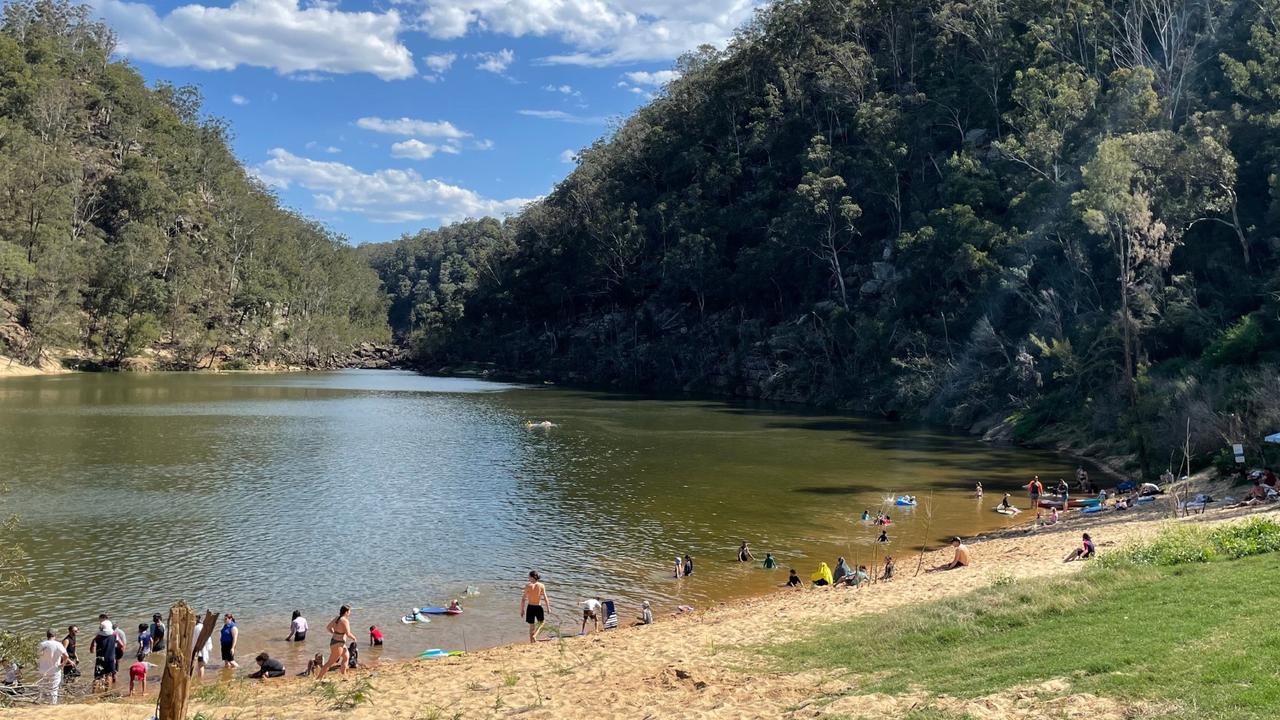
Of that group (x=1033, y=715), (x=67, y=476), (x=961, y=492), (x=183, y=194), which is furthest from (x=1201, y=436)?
(x=183, y=194)

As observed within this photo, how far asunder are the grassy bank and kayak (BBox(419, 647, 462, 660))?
7675 mm

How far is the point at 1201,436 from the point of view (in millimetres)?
38219

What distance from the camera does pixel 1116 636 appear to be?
1292cm

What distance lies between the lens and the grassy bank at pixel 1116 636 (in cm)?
1044

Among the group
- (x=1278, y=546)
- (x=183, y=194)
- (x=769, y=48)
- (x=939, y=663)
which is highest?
(x=769, y=48)

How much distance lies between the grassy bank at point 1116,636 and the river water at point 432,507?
9562 millimetres

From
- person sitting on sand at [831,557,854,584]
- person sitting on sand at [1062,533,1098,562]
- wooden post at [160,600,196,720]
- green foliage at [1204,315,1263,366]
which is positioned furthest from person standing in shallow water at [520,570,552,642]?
green foliage at [1204,315,1263,366]

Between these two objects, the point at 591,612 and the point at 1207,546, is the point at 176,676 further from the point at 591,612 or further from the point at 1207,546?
the point at 1207,546

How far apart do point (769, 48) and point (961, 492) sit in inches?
3417

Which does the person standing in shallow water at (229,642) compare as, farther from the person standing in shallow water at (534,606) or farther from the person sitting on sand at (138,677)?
the person standing in shallow water at (534,606)

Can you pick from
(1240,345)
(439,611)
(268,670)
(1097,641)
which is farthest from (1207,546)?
(1240,345)

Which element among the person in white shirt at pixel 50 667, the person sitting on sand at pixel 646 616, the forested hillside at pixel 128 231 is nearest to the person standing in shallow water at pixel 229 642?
the person in white shirt at pixel 50 667

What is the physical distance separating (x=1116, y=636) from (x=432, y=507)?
2974 cm

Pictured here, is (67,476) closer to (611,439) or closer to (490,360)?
(611,439)
